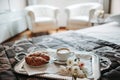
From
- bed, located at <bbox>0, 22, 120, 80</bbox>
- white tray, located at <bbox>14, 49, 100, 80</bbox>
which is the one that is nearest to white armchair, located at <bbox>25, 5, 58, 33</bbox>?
bed, located at <bbox>0, 22, 120, 80</bbox>

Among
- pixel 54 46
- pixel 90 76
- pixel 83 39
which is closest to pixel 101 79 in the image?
pixel 90 76

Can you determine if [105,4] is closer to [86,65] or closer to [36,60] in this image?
[86,65]

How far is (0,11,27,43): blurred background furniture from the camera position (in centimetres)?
347

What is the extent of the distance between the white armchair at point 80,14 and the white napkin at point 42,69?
8.60ft

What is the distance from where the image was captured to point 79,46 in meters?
1.60

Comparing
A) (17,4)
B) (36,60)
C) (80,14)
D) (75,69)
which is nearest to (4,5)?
(17,4)

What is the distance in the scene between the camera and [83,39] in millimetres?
1792

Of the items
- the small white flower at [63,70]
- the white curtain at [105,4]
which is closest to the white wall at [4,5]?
the white curtain at [105,4]

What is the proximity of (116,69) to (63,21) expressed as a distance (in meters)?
3.74

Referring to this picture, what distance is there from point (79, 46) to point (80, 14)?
2794 millimetres

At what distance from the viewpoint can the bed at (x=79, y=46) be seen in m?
1.09

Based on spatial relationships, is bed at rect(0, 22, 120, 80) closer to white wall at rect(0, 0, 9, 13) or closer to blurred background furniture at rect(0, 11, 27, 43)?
blurred background furniture at rect(0, 11, 27, 43)

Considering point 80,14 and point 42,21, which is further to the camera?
point 80,14

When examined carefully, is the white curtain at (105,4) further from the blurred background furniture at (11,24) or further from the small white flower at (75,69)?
the small white flower at (75,69)
